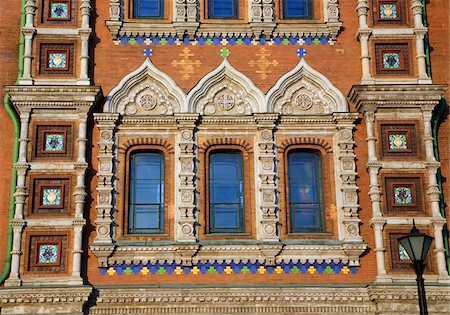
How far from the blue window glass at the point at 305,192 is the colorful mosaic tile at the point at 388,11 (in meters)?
3.25

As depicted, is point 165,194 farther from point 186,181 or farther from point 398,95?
point 398,95

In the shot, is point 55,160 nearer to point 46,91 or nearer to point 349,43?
point 46,91

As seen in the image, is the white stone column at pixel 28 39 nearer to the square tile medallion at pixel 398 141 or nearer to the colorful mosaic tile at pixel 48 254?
the colorful mosaic tile at pixel 48 254

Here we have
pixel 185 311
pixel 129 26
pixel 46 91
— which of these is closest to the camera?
pixel 185 311

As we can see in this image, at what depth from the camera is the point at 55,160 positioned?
14.9 metres

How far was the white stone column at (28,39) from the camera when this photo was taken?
15370mm

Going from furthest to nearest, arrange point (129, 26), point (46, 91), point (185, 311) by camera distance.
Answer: point (129, 26)
point (46, 91)
point (185, 311)

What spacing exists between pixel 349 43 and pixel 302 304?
5.43 meters

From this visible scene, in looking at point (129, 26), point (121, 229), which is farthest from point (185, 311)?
point (129, 26)

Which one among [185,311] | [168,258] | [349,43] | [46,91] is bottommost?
[185,311]

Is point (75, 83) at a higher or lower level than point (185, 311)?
higher

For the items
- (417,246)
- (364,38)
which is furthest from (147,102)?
(417,246)

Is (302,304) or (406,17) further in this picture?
(406,17)

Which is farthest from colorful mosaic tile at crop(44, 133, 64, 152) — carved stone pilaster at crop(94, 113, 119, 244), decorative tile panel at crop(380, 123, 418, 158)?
decorative tile panel at crop(380, 123, 418, 158)
